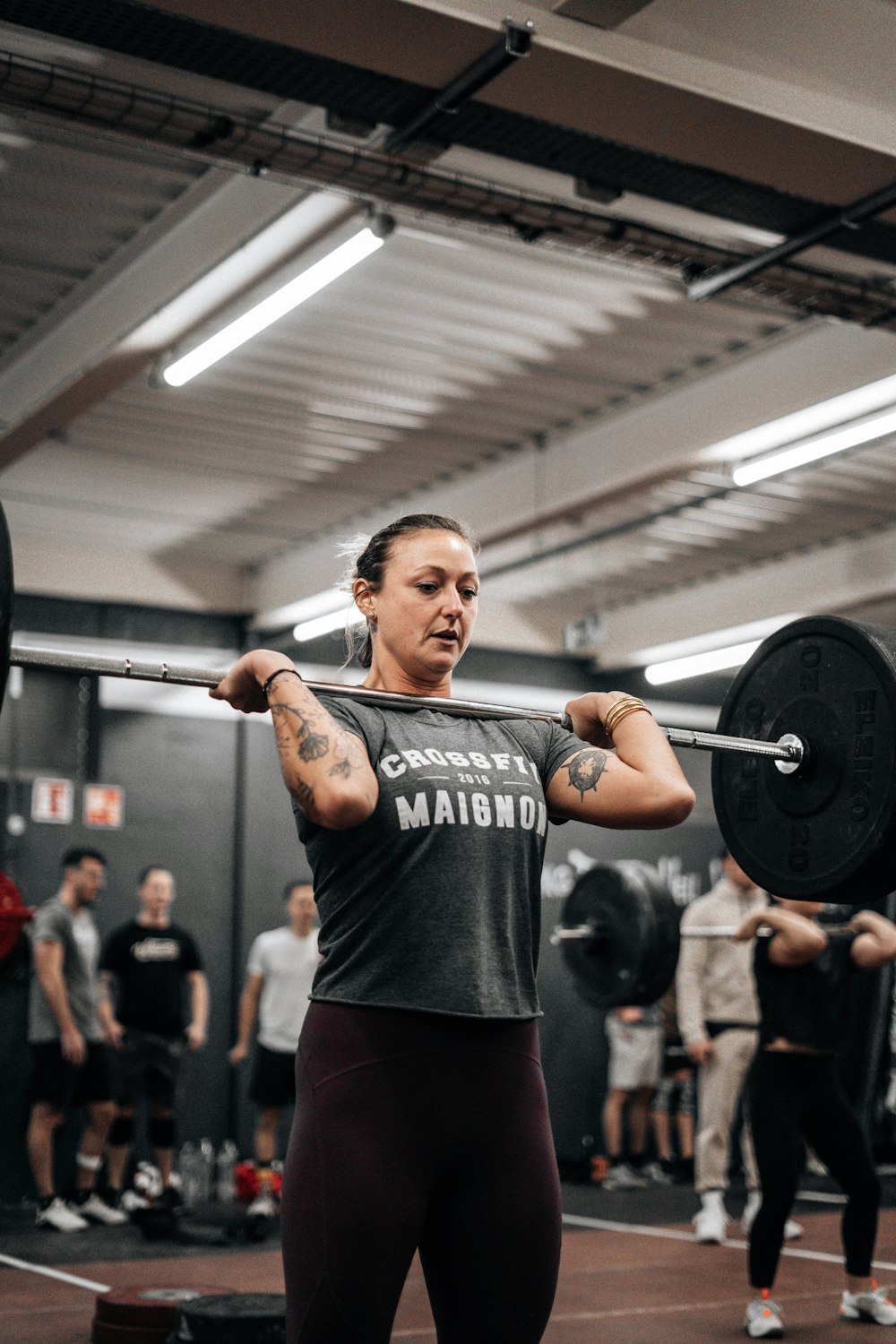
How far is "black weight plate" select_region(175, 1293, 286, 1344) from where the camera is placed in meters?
3.23

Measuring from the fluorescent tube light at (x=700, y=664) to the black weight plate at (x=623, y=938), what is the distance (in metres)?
3.30

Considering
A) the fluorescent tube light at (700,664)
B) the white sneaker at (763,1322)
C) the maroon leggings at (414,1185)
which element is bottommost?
the white sneaker at (763,1322)

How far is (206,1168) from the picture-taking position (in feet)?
24.8

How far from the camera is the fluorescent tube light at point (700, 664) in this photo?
8688 mm

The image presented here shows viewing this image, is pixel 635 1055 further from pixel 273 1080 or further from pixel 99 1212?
pixel 99 1212

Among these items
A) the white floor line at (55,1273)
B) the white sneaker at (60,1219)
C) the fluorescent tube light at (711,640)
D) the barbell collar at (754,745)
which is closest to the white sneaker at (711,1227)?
the white floor line at (55,1273)

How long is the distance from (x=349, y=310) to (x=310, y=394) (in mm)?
765

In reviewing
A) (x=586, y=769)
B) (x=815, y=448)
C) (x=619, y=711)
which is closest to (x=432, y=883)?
(x=586, y=769)

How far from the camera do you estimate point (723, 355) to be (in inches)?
227

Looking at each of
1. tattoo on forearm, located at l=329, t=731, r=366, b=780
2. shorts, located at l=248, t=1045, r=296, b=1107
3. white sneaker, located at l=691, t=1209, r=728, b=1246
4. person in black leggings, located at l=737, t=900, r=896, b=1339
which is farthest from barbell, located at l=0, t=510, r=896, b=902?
shorts, located at l=248, t=1045, r=296, b=1107

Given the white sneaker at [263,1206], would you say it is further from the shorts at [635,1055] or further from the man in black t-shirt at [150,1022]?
the shorts at [635,1055]

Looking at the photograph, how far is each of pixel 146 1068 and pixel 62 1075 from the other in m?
0.37

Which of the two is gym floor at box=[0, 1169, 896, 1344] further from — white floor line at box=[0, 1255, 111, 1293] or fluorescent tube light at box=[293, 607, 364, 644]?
fluorescent tube light at box=[293, 607, 364, 644]

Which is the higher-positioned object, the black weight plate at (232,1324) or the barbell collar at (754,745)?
the barbell collar at (754,745)
